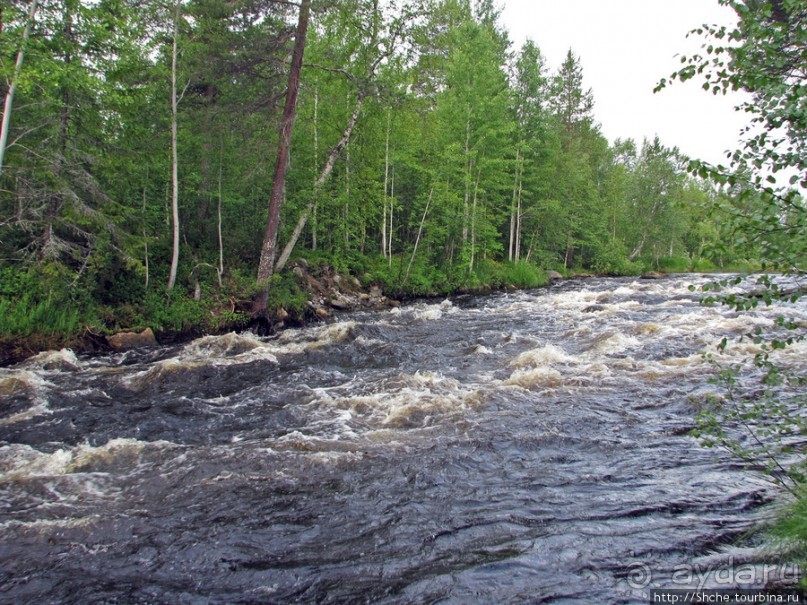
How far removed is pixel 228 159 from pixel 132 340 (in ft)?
27.8

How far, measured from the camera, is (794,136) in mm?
3219

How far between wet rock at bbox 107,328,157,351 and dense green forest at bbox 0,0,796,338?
54 cm

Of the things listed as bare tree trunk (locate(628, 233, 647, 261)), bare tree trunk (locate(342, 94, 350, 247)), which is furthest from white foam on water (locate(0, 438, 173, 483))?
bare tree trunk (locate(628, 233, 647, 261))

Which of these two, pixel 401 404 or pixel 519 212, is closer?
pixel 401 404

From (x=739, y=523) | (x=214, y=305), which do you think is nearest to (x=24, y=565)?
(x=739, y=523)

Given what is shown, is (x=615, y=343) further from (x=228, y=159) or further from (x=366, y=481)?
(x=228, y=159)

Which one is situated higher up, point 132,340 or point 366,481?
point 132,340

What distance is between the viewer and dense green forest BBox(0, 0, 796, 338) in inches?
478

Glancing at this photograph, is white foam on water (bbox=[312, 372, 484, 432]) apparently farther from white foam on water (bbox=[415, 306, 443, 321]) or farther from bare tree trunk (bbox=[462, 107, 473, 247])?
bare tree trunk (bbox=[462, 107, 473, 247])

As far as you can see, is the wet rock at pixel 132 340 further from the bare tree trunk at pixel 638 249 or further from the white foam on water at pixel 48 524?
the bare tree trunk at pixel 638 249

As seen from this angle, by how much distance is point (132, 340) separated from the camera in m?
13.7

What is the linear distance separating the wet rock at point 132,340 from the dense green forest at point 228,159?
0.54m

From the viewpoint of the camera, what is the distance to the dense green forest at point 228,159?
12133 mm

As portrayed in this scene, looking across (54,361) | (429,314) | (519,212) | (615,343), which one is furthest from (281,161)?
(519,212)
